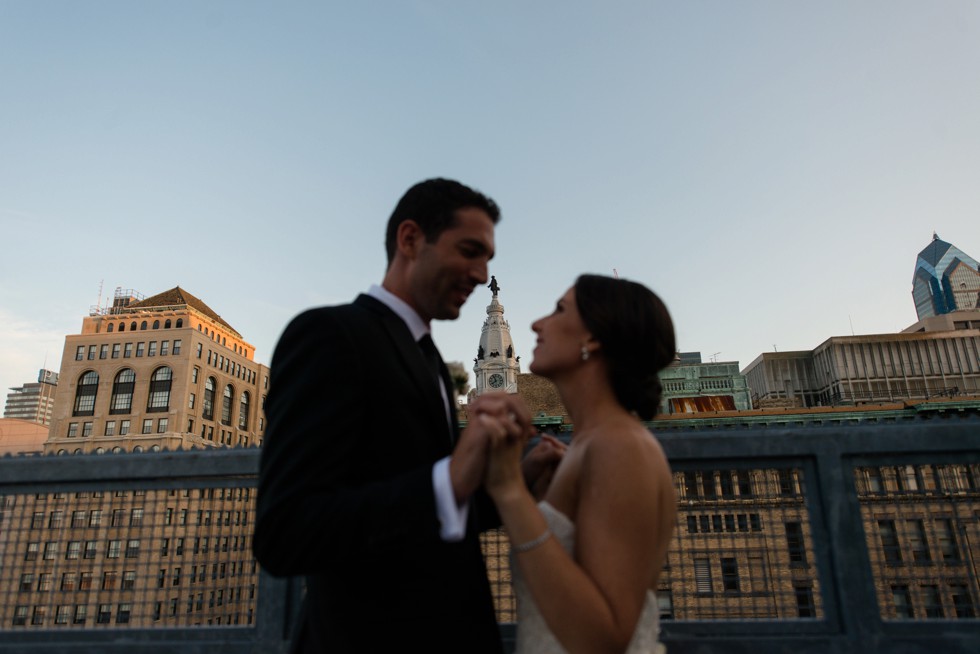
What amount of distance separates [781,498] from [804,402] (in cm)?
9302

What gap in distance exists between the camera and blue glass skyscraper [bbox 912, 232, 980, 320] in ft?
469

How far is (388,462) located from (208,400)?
86.8 m

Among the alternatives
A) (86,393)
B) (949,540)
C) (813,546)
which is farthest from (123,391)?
(813,546)

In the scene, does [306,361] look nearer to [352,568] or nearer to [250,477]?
[352,568]

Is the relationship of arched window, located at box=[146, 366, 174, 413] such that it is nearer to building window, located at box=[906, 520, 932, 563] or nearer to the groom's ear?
the groom's ear

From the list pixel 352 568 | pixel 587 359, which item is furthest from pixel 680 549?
pixel 352 568

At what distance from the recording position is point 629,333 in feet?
6.50

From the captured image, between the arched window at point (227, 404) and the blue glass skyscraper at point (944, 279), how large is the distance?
16424 centimetres

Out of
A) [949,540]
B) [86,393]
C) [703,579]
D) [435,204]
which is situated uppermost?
[86,393]


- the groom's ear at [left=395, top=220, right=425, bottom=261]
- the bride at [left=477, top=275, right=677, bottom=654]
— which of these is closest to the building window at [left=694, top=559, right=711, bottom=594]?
the bride at [left=477, top=275, right=677, bottom=654]

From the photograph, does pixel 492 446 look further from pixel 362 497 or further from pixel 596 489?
pixel 596 489

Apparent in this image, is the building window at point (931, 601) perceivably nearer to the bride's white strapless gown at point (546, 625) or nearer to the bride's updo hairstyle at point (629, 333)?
the bride's white strapless gown at point (546, 625)

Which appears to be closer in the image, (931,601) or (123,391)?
(931,601)

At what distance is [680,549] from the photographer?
3203mm
